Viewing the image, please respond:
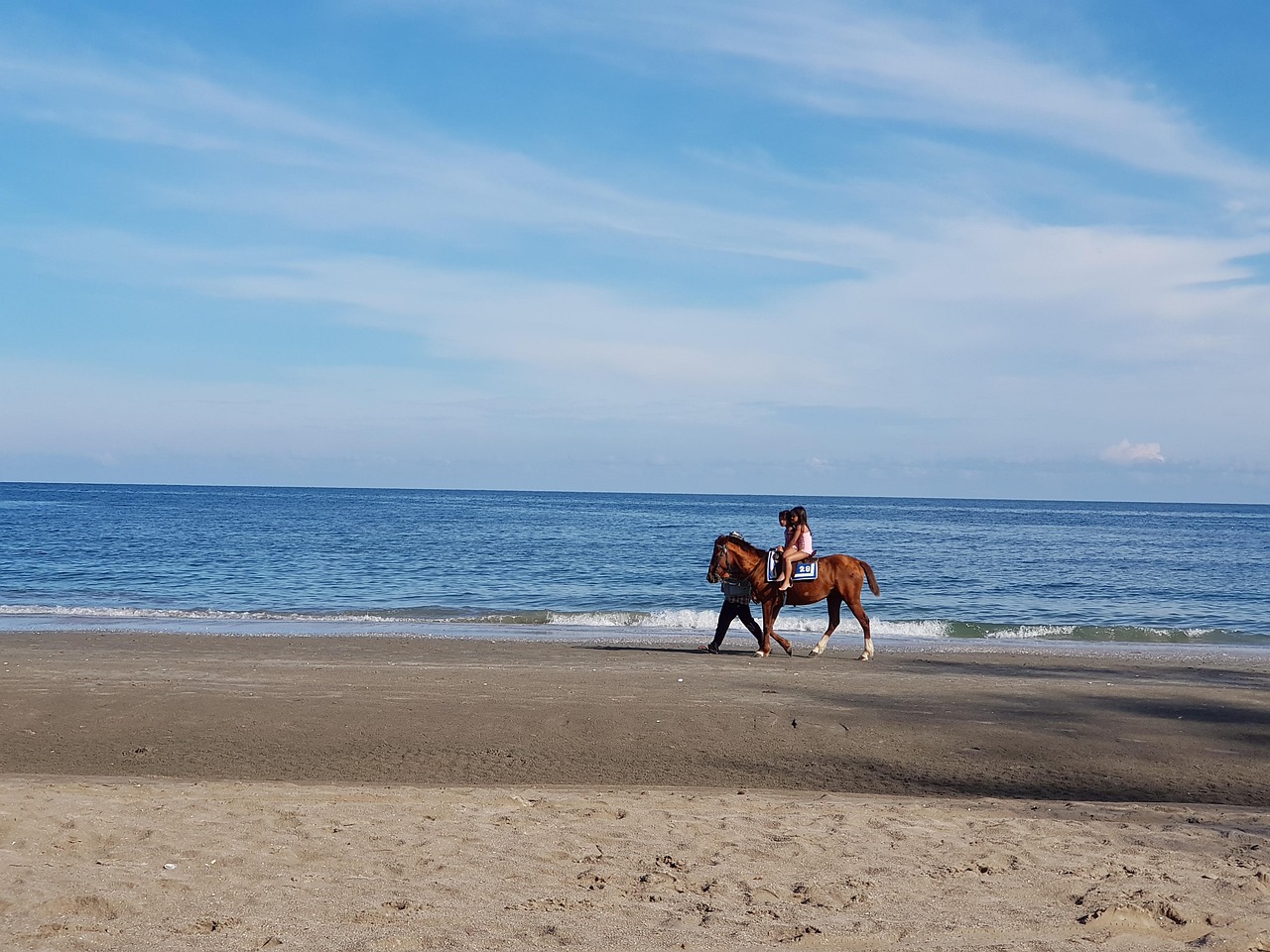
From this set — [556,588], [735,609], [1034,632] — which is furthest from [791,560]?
[556,588]

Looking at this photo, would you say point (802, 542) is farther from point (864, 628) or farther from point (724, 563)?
point (864, 628)

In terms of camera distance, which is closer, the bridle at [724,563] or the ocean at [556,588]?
the bridle at [724,563]

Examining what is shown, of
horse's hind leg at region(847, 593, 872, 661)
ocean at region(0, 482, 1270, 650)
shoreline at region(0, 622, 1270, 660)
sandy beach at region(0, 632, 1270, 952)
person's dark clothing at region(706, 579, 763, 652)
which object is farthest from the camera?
ocean at region(0, 482, 1270, 650)

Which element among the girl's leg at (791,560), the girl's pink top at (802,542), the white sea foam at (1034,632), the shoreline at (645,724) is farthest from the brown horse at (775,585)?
the white sea foam at (1034,632)

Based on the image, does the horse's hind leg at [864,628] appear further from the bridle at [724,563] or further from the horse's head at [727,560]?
the bridle at [724,563]

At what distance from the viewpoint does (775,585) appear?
16859 millimetres

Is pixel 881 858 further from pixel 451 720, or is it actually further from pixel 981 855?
pixel 451 720

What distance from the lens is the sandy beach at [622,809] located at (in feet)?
17.9

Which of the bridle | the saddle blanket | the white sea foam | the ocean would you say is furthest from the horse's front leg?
the white sea foam

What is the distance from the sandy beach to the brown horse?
99.7 inches

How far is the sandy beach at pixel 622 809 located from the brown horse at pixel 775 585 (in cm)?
253

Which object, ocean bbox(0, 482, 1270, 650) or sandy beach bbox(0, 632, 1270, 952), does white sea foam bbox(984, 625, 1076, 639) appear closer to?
ocean bbox(0, 482, 1270, 650)

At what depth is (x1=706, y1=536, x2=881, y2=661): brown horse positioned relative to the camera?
16.8 m

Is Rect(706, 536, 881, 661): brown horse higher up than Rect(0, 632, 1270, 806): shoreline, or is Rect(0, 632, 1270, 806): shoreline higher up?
Rect(706, 536, 881, 661): brown horse
